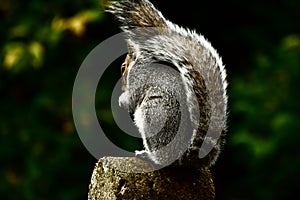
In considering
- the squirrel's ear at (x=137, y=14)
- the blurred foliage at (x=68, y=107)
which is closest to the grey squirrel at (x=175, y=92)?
the squirrel's ear at (x=137, y=14)

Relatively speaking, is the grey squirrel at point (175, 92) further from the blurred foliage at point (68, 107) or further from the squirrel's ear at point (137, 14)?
the blurred foliage at point (68, 107)

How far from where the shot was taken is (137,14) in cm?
296

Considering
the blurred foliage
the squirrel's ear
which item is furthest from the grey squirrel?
the blurred foliage

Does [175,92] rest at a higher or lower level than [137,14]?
lower

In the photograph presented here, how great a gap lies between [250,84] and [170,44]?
340cm

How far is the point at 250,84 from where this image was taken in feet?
20.2

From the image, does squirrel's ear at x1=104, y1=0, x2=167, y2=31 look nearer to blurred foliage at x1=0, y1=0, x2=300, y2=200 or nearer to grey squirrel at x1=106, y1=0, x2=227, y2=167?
grey squirrel at x1=106, y1=0, x2=227, y2=167

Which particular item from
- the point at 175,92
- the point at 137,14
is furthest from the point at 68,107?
the point at 175,92

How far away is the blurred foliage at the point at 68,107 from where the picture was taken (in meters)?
5.88

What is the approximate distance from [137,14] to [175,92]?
0.38m

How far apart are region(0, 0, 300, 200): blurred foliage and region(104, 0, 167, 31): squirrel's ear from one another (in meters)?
2.64

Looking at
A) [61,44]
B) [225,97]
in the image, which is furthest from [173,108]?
[61,44]

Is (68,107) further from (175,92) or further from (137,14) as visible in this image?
(175,92)

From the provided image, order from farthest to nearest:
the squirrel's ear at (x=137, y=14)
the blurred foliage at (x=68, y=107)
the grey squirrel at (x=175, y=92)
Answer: the blurred foliage at (x=68, y=107)
the squirrel's ear at (x=137, y=14)
the grey squirrel at (x=175, y=92)
